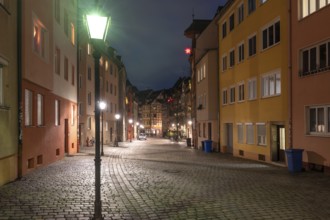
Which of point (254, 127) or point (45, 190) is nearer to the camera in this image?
point (45, 190)

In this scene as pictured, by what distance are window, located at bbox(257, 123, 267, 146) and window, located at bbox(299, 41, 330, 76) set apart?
5.75 m

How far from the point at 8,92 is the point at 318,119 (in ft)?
40.5

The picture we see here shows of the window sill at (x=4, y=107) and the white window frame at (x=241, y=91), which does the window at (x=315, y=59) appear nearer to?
the white window frame at (x=241, y=91)

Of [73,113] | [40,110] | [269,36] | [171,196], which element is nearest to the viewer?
[171,196]

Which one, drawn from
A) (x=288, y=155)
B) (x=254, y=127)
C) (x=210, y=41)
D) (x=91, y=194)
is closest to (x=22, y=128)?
(x=91, y=194)

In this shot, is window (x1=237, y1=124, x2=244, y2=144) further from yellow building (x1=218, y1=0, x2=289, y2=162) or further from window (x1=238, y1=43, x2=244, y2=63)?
window (x1=238, y1=43, x2=244, y2=63)

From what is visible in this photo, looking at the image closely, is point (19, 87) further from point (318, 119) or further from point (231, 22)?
point (231, 22)

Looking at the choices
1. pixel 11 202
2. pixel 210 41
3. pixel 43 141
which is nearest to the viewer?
pixel 11 202

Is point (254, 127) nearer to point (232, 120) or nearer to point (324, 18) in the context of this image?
point (232, 120)

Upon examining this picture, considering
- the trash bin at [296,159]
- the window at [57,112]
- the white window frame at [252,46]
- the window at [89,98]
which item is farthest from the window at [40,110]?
the window at [89,98]

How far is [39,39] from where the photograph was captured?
1822 centimetres

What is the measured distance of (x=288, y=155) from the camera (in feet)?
59.2

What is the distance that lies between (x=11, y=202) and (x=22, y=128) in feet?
18.4

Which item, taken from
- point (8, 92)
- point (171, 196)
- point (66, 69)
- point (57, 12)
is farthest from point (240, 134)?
point (8, 92)
